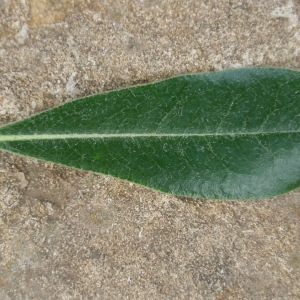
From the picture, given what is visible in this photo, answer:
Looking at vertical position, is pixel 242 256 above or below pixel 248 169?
below

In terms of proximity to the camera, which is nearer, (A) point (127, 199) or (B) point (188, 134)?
(B) point (188, 134)

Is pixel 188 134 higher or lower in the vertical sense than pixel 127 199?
higher

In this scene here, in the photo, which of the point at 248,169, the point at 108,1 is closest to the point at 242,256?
the point at 248,169

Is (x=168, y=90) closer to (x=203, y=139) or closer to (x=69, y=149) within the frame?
(x=203, y=139)

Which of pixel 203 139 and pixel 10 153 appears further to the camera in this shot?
pixel 10 153
